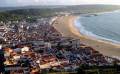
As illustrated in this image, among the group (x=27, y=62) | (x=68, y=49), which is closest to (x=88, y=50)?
(x=68, y=49)

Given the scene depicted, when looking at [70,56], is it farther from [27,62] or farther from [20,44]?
[20,44]

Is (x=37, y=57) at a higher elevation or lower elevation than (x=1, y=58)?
lower

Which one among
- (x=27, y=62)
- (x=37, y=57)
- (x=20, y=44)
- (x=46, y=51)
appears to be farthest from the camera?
(x=20, y=44)

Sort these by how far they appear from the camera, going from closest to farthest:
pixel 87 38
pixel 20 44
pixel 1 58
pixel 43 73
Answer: pixel 1 58 < pixel 43 73 < pixel 20 44 < pixel 87 38

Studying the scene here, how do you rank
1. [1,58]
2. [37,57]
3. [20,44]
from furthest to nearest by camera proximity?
[20,44] < [37,57] < [1,58]

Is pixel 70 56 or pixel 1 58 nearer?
pixel 1 58

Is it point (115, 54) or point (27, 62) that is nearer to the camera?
point (27, 62)

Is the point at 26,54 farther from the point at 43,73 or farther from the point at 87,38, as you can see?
the point at 87,38

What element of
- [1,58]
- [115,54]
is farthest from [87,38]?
[1,58]

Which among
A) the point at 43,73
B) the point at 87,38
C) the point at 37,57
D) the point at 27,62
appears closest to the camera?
the point at 43,73
